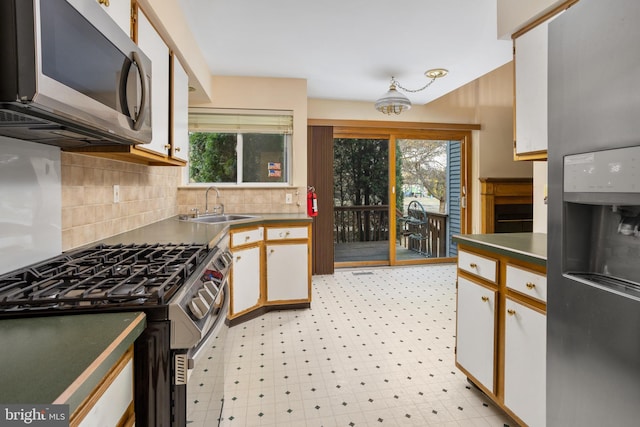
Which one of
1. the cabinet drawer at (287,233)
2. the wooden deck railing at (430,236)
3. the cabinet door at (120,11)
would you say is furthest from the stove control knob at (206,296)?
the wooden deck railing at (430,236)

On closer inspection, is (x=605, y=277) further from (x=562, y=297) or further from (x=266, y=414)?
(x=266, y=414)

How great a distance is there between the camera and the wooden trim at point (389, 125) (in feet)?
14.9

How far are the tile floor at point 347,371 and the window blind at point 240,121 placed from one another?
1964 millimetres

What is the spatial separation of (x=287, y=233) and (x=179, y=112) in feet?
4.53

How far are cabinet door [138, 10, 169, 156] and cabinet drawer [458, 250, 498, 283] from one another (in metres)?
1.87

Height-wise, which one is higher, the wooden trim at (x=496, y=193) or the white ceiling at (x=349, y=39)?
the white ceiling at (x=349, y=39)

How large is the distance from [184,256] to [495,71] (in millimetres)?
3907

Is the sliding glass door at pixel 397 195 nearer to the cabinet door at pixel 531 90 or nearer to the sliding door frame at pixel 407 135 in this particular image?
the sliding door frame at pixel 407 135

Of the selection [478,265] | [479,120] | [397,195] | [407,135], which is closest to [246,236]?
[478,265]

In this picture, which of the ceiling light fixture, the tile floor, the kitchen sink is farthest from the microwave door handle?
the ceiling light fixture

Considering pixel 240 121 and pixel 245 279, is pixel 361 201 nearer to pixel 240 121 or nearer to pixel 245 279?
pixel 240 121

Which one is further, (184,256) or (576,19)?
(184,256)

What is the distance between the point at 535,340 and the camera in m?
1.47

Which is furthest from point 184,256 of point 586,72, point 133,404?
point 586,72
